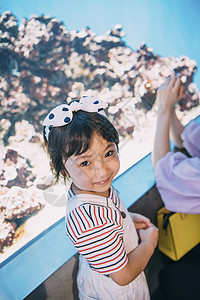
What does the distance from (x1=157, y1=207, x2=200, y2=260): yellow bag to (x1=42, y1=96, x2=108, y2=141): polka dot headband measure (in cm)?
84

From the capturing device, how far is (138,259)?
794 mm

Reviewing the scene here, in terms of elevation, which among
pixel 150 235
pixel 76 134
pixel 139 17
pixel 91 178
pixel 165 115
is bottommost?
pixel 150 235

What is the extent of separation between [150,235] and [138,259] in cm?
16

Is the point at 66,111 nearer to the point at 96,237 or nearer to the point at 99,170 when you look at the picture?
the point at 99,170

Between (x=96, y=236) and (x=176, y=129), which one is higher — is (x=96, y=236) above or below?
above

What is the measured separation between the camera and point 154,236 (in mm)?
932

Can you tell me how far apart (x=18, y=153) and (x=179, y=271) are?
3.12ft

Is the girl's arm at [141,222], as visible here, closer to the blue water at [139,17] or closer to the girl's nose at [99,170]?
the girl's nose at [99,170]

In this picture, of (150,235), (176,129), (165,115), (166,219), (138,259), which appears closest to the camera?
(138,259)

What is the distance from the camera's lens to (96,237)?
2.12 ft

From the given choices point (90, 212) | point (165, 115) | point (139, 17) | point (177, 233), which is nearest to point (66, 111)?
point (90, 212)

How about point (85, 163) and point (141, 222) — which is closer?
point (85, 163)

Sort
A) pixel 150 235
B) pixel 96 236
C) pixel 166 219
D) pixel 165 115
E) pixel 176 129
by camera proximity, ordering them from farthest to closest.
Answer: pixel 176 129, pixel 165 115, pixel 166 219, pixel 150 235, pixel 96 236

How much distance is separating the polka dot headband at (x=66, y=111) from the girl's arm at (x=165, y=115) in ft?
2.24
